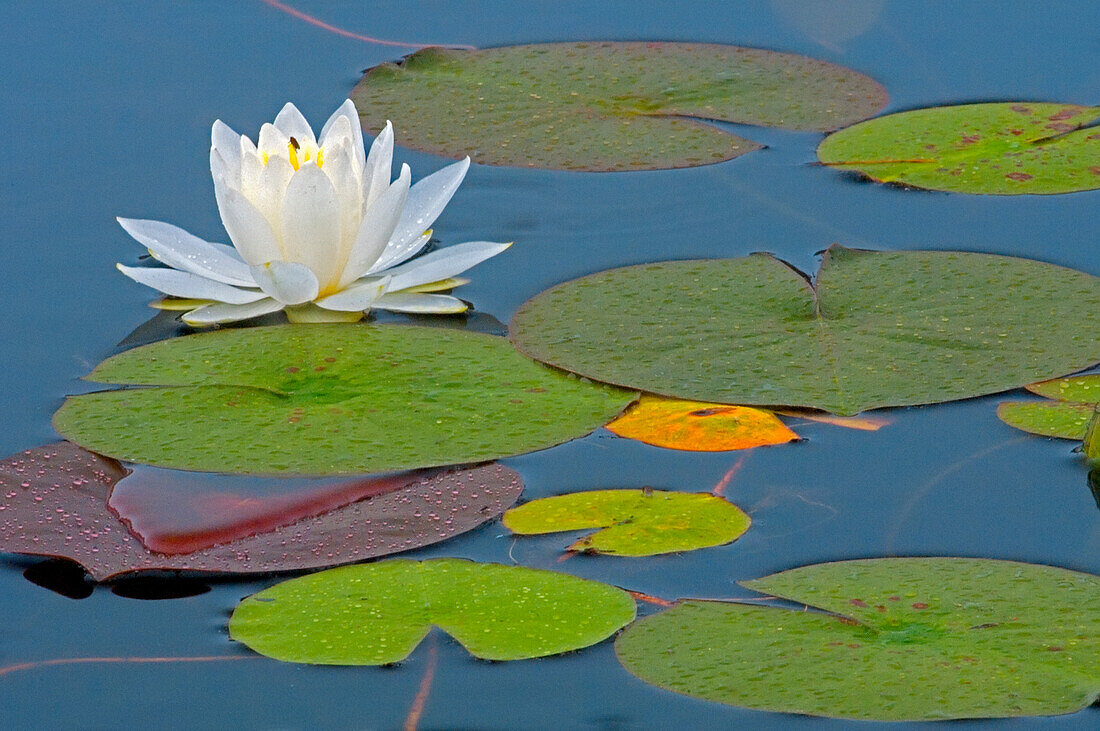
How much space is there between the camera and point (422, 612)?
2.14m

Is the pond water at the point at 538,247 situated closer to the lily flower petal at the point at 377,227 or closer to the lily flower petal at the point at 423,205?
the lily flower petal at the point at 423,205

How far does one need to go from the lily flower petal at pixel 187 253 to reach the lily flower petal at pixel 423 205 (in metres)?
0.34

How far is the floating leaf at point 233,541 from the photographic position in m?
2.32

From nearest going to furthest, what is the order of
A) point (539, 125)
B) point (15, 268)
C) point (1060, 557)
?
point (1060, 557)
point (15, 268)
point (539, 125)

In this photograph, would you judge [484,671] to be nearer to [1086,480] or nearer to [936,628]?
[936,628]

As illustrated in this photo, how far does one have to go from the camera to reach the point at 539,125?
13.7 ft

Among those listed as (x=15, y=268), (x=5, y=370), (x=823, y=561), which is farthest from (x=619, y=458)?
(x=15, y=268)

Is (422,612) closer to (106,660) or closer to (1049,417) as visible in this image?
(106,660)

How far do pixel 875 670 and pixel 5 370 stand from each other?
198 centimetres

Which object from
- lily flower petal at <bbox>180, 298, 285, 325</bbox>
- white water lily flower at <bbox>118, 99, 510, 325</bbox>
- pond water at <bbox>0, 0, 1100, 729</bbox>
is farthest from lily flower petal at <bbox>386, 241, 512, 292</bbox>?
lily flower petal at <bbox>180, 298, 285, 325</bbox>

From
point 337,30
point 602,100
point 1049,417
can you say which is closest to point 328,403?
point 1049,417

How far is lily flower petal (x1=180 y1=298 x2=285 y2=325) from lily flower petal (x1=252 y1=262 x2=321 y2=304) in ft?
0.13

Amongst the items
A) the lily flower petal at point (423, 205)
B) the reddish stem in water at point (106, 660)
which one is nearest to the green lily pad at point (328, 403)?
the lily flower petal at point (423, 205)

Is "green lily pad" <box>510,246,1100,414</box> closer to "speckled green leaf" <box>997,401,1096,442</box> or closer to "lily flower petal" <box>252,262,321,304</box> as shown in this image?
"speckled green leaf" <box>997,401,1096,442</box>
